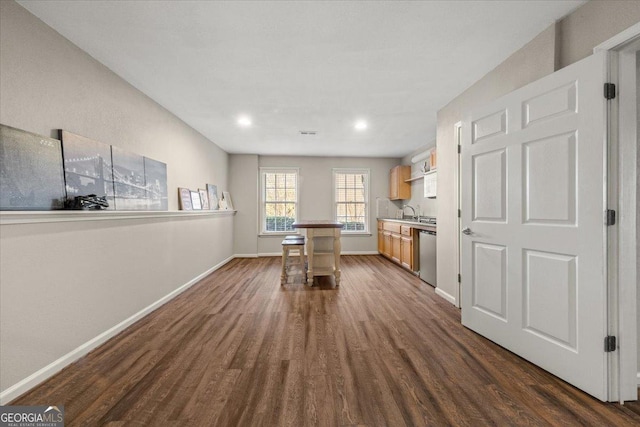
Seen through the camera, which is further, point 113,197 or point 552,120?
point 113,197

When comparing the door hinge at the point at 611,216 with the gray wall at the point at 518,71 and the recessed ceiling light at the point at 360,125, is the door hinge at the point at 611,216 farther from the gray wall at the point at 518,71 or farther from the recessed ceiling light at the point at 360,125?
the recessed ceiling light at the point at 360,125

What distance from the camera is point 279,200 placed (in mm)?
6594

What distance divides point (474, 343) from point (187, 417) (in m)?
2.22

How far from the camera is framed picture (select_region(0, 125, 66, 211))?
1.54 meters

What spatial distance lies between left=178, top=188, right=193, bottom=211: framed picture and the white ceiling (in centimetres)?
111

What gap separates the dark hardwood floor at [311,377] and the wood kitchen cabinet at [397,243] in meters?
1.89

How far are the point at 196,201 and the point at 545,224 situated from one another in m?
4.39

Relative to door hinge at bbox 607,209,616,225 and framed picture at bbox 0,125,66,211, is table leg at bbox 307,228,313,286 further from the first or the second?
door hinge at bbox 607,209,616,225

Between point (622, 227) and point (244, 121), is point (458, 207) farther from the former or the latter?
point (244, 121)

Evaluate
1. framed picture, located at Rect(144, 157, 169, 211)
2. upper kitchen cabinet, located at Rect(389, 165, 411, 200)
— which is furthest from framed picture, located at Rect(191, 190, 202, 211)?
upper kitchen cabinet, located at Rect(389, 165, 411, 200)

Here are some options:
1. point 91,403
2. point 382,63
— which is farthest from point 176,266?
point 382,63

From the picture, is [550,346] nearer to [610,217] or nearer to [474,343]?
[474,343]

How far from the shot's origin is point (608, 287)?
1517 mm

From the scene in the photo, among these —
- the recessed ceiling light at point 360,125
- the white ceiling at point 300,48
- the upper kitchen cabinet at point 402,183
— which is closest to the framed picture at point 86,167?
the white ceiling at point 300,48
